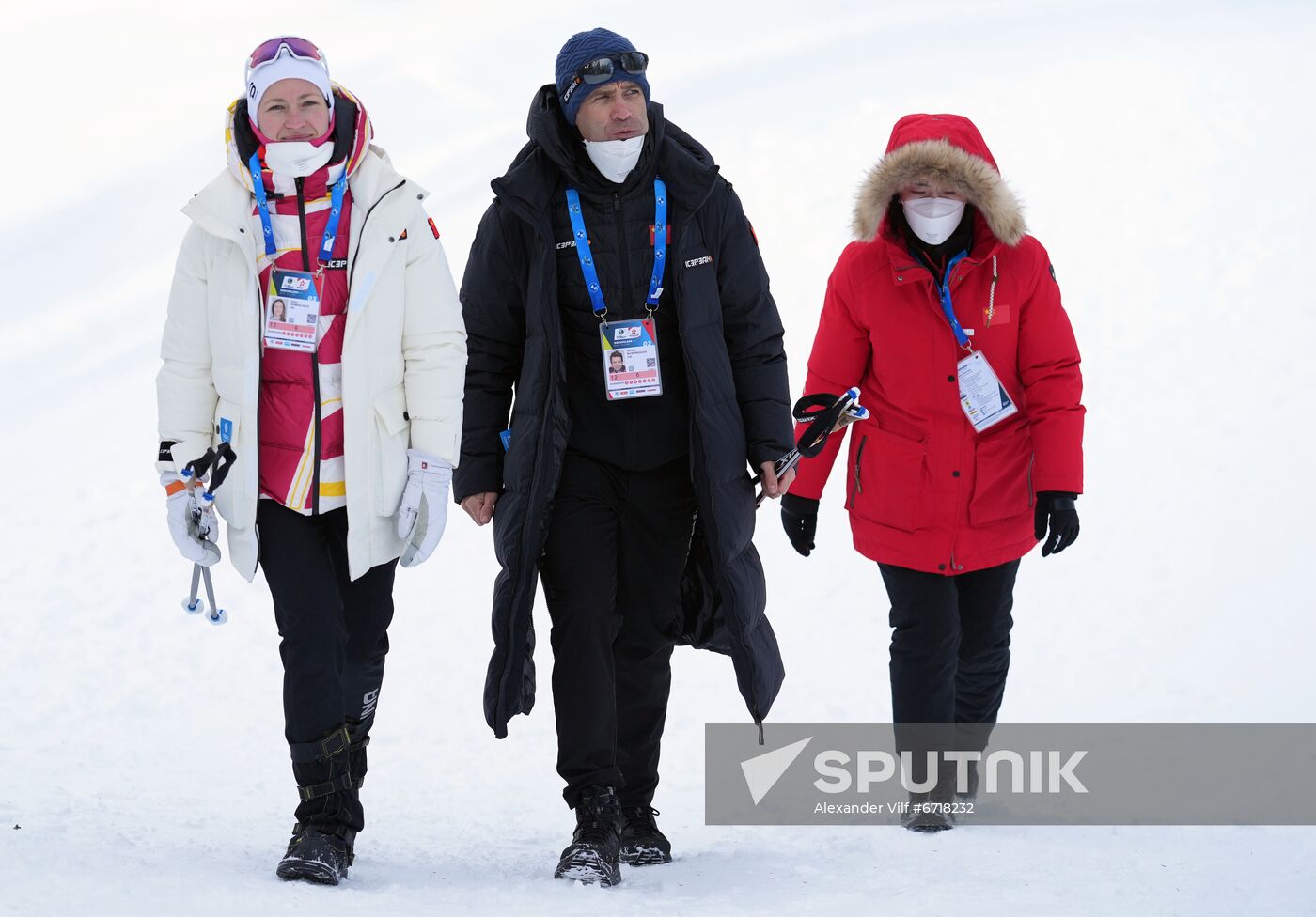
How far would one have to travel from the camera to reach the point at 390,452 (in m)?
3.81

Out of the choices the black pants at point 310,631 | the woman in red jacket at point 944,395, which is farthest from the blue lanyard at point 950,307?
the black pants at point 310,631

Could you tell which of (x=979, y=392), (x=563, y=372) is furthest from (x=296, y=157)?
(x=979, y=392)

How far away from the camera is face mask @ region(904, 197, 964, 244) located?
4395 mm

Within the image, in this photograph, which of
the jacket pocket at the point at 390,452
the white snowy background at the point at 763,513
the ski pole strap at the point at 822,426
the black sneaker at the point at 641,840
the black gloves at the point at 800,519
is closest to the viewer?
the jacket pocket at the point at 390,452

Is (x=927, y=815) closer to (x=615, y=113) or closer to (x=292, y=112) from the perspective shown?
(x=615, y=113)

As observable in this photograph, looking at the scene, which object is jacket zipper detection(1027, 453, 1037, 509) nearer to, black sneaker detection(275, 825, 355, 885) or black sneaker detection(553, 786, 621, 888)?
black sneaker detection(553, 786, 621, 888)

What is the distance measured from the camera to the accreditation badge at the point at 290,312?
3.70 metres

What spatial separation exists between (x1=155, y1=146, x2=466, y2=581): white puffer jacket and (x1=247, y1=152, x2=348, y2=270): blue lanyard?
0.03 m

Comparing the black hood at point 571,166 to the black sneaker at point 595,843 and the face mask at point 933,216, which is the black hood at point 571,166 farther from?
the black sneaker at point 595,843

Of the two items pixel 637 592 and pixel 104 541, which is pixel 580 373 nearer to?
pixel 637 592

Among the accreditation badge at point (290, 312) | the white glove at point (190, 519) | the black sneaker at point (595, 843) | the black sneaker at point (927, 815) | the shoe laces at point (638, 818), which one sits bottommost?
the black sneaker at point (927, 815)

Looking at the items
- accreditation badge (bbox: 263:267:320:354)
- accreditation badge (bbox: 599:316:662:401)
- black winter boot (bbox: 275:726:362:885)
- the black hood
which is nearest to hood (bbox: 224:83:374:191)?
accreditation badge (bbox: 263:267:320:354)

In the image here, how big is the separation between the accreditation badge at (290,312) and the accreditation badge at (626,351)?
0.67m

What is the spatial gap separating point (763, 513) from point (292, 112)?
15.8ft
